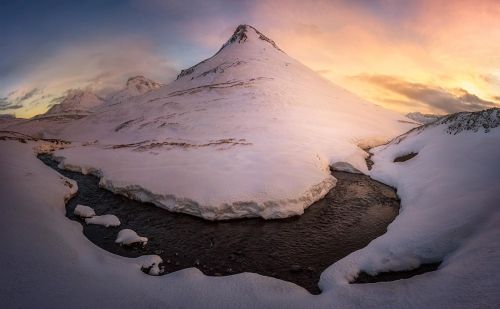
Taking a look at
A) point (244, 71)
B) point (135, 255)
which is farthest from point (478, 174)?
point (244, 71)

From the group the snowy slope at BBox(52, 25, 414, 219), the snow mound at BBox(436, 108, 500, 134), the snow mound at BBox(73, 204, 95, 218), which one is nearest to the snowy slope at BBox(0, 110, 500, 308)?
the snow mound at BBox(73, 204, 95, 218)

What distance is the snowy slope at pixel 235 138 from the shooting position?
22484mm

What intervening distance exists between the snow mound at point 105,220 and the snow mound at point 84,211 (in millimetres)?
675

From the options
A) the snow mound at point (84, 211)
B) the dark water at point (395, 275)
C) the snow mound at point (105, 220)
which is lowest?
the dark water at point (395, 275)

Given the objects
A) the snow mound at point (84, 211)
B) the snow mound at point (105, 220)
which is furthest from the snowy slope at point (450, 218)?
the snow mound at point (84, 211)

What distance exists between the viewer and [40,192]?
69.0 feet

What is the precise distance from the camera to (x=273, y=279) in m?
13.2

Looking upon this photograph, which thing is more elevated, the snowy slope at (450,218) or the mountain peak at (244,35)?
the mountain peak at (244,35)

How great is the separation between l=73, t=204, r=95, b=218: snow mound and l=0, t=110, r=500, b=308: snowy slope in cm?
89

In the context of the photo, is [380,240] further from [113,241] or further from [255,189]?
[113,241]

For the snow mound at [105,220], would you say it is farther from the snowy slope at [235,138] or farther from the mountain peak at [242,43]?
the mountain peak at [242,43]

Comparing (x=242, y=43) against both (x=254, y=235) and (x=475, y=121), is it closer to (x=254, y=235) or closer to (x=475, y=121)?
(x=475, y=121)

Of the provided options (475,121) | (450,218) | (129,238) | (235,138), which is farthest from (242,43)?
(450,218)

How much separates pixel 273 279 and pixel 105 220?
1222 cm
